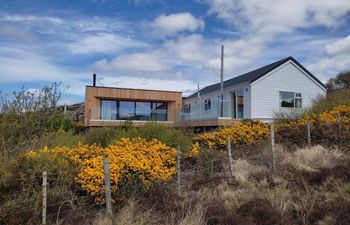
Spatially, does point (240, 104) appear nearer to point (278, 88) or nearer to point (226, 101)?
point (278, 88)

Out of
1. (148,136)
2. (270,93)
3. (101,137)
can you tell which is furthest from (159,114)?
(148,136)

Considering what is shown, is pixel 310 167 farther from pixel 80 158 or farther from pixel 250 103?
pixel 250 103

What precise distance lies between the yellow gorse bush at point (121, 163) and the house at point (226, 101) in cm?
1366

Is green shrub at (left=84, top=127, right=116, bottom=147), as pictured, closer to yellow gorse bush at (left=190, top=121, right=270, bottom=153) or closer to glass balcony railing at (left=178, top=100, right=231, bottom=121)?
yellow gorse bush at (left=190, top=121, right=270, bottom=153)

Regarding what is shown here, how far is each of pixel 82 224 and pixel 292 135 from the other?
9925 millimetres

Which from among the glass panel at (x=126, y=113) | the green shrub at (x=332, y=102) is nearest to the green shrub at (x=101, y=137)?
the green shrub at (x=332, y=102)

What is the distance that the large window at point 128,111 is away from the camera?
1127 inches

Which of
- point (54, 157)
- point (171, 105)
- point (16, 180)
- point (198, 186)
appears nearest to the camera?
point (16, 180)

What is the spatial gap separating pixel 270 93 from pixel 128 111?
10.5 meters

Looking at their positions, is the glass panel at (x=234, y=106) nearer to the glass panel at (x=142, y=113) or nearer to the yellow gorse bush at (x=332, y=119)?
the glass panel at (x=142, y=113)

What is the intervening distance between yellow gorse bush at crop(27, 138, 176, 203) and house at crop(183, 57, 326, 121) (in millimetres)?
15480

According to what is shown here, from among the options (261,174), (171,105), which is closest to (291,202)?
(261,174)

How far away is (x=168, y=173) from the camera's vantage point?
7875mm

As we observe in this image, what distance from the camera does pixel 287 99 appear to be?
2634cm
